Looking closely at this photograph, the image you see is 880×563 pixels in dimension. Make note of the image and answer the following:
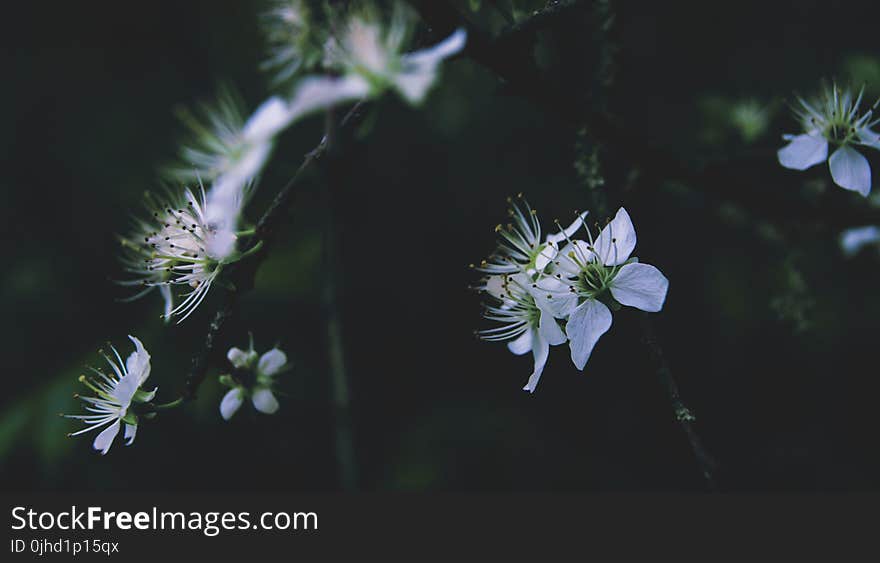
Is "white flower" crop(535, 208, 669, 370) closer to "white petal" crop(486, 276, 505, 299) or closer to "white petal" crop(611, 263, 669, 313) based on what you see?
"white petal" crop(611, 263, 669, 313)

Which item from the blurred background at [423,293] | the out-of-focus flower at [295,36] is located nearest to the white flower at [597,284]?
the out-of-focus flower at [295,36]

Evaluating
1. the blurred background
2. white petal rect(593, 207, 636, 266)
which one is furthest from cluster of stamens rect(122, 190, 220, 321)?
the blurred background

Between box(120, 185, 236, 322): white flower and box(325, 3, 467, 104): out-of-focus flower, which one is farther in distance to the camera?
box(120, 185, 236, 322): white flower

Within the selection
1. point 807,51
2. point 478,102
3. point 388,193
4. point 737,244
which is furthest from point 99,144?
point 807,51

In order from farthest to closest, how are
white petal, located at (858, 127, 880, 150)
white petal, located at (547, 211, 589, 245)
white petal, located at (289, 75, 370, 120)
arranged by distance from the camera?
white petal, located at (858, 127, 880, 150), white petal, located at (547, 211, 589, 245), white petal, located at (289, 75, 370, 120)

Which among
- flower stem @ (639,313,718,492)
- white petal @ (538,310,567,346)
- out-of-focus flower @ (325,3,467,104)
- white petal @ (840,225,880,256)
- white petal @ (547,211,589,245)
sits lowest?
flower stem @ (639,313,718,492)

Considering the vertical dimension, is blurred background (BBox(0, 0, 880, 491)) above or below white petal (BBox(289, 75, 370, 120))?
above

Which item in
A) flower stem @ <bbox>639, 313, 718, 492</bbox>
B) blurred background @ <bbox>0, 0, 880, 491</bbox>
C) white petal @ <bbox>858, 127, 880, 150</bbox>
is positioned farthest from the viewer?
blurred background @ <bbox>0, 0, 880, 491</bbox>

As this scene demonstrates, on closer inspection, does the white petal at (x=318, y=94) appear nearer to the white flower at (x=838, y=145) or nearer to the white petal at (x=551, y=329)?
the white petal at (x=551, y=329)
